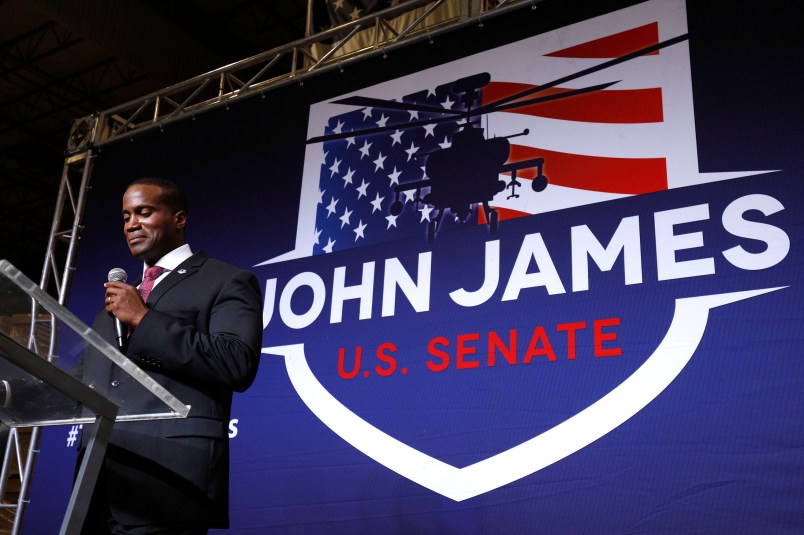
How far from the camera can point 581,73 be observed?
154 inches

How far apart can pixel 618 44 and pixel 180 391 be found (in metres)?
2.85

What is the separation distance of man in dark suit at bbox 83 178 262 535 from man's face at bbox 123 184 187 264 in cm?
9

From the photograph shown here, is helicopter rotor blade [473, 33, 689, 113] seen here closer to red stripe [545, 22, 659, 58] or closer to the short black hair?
red stripe [545, 22, 659, 58]

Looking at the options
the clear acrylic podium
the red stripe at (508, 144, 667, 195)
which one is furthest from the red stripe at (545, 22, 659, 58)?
the clear acrylic podium

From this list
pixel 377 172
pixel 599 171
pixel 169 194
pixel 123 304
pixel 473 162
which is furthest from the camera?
pixel 377 172

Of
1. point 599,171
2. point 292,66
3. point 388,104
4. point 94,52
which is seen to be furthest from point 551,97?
point 94,52

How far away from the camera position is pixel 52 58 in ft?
29.9

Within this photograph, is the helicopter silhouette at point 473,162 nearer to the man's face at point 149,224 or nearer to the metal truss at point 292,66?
the metal truss at point 292,66

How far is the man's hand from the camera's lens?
1583mm

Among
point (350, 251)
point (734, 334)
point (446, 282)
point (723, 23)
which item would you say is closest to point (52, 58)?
point (350, 251)

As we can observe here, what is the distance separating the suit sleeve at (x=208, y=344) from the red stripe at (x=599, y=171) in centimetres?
221

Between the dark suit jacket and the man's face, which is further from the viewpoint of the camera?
the man's face

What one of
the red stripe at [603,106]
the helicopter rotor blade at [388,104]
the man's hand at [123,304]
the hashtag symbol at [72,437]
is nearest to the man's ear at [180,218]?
the man's hand at [123,304]

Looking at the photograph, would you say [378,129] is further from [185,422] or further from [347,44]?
[185,422]
